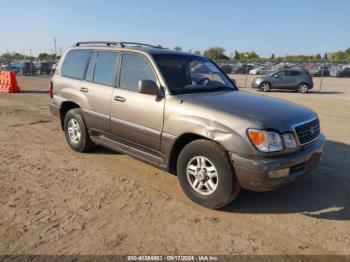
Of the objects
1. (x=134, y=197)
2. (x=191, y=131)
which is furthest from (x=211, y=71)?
(x=134, y=197)

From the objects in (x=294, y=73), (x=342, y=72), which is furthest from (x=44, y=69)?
(x=342, y=72)

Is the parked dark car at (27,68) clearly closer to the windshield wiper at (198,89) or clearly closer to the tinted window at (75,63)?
the tinted window at (75,63)

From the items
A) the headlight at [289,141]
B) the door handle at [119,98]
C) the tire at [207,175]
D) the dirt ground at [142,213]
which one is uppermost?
the door handle at [119,98]

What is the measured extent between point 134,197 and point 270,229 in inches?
68.0

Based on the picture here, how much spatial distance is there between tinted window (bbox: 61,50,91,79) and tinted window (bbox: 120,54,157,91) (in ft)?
3.66

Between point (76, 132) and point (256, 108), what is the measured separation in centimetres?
347

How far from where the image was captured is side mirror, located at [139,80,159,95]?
4.40 metres

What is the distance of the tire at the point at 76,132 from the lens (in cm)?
594

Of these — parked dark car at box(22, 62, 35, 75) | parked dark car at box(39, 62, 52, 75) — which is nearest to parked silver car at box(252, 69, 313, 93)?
Answer: parked dark car at box(22, 62, 35, 75)

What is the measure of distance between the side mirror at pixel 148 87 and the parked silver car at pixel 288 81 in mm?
18623

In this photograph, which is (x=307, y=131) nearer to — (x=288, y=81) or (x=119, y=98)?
(x=119, y=98)

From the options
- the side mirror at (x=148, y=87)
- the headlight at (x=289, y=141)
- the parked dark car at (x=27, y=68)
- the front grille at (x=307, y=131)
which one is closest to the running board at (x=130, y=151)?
the side mirror at (x=148, y=87)

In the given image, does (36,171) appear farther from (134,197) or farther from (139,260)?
(139,260)

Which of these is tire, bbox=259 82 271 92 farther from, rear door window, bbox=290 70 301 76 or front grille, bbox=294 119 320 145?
front grille, bbox=294 119 320 145
